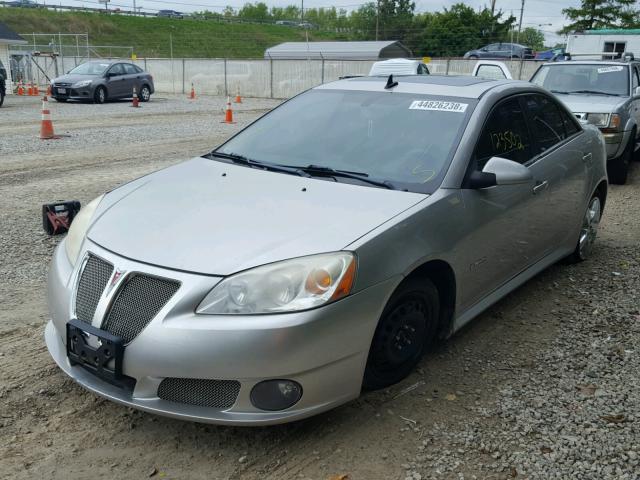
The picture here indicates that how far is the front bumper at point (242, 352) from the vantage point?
103 inches

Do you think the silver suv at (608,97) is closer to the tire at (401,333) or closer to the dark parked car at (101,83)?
the tire at (401,333)

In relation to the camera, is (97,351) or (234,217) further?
(234,217)

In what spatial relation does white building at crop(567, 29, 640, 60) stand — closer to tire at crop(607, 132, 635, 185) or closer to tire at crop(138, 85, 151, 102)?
tire at crop(607, 132, 635, 185)

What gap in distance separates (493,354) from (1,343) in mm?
2978

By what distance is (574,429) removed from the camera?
316 cm

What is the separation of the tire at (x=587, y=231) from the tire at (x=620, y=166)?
13.7ft

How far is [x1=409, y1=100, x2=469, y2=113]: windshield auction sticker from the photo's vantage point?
400cm

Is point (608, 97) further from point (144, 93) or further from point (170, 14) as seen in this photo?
point (170, 14)

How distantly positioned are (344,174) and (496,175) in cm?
86

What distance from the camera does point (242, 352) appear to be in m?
2.62

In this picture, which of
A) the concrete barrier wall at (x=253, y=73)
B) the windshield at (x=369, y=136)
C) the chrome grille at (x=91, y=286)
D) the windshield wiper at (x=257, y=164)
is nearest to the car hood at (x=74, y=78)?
the concrete barrier wall at (x=253, y=73)

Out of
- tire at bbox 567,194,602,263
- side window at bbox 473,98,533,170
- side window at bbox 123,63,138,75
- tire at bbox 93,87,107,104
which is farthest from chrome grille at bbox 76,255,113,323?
side window at bbox 123,63,138,75

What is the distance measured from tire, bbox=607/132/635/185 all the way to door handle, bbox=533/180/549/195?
5.66m

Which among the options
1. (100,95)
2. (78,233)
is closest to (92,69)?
(100,95)
